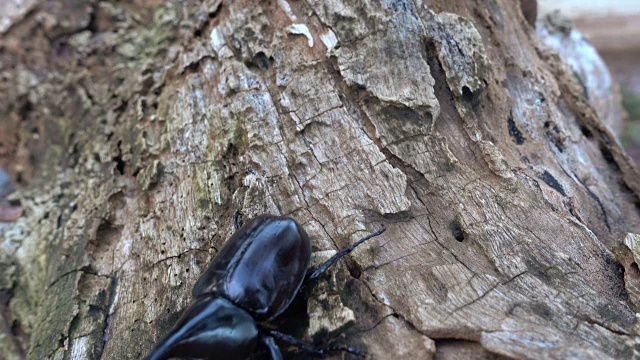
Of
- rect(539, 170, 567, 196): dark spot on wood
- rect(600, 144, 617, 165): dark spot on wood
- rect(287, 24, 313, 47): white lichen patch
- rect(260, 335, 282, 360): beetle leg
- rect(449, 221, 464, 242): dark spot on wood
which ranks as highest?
rect(600, 144, 617, 165): dark spot on wood

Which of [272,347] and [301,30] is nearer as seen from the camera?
[272,347]

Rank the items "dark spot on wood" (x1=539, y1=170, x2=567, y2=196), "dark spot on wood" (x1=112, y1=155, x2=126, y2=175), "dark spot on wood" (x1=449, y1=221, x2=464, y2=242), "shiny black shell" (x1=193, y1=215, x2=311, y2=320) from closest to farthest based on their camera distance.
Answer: "shiny black shell" (x1=193, y1=215, x2=311, y2=320)
"dark spot on wood" (x1=449, y1=221, x2=464, y2=242)
"dark spot on wood" (x1=539, y1=170, x2=567, y2=196)
"dark spot on wood" (x1=112, y1=155, x2=126, y2=175)

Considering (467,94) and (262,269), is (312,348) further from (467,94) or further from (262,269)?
(467,94)

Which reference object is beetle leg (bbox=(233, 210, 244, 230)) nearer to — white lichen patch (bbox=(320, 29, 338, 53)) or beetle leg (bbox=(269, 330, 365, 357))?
beetle leg (bbox=(269, 330, 365, 357))

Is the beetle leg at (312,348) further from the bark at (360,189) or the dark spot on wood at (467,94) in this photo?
the dark spot on wood at (467,94)

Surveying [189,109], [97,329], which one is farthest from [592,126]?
[97,329]

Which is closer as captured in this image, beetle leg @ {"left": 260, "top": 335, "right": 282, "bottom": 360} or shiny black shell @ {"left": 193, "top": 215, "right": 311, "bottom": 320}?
beetle leg @ {"left": 260, "top": 335, "right": 282, "bottom": 360}

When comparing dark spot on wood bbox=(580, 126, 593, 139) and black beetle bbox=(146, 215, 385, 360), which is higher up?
dark spot on wood bbox=(580, 126, 593, 139)

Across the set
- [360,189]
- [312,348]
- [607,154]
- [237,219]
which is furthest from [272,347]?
[607,154]

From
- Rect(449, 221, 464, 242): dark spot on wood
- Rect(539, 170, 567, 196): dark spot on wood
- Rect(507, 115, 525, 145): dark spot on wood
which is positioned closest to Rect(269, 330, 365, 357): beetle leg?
Rect(449, 221, 464, 242): dark spot on wood
